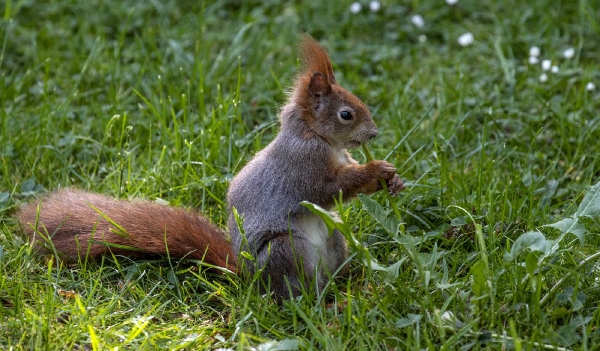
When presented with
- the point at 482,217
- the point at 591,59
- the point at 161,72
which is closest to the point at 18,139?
the point at 161,72

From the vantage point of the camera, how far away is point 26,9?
4.41 m

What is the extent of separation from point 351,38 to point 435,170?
1.43m

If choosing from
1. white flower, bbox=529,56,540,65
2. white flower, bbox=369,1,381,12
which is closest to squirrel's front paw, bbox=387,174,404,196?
white flower, bbox=529,56,540,65

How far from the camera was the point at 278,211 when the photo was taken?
248 centimetres

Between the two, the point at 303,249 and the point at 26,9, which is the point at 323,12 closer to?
the point at 26,9

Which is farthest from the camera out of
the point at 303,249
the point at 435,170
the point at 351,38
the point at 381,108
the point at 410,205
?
the point at 351,38

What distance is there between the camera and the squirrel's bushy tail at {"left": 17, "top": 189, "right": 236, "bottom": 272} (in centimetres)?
258

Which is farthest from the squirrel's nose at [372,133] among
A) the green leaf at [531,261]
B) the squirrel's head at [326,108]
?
the green leaf at [531,261]

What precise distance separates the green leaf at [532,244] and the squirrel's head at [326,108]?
674mm

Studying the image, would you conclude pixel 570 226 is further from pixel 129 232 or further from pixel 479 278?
pixel 129 232

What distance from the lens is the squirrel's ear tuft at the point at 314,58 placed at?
256 centimetres

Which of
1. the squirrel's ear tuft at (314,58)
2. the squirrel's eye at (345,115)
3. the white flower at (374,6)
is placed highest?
the squirrel's ear tuft at (314,58)

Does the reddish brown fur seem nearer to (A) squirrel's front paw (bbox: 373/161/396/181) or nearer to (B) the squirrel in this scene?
(B) the squirrel

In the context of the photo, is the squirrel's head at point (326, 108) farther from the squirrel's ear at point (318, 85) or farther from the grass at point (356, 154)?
the grass at point (356, 154)
